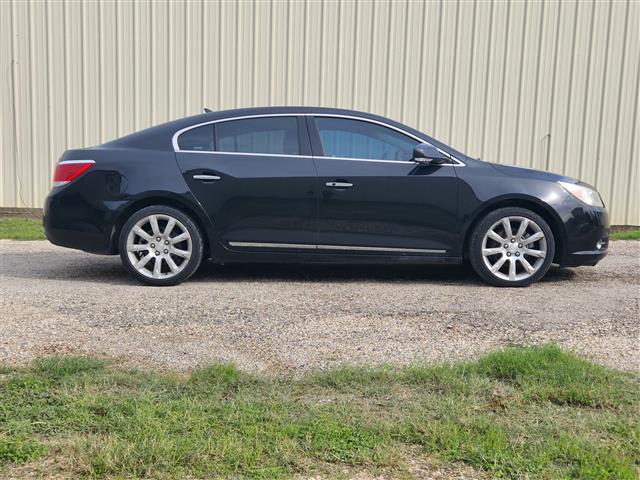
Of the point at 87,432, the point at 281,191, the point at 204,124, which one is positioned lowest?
the point at 87,432

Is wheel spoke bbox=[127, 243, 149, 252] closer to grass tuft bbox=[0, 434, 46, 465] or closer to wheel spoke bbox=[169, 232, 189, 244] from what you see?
wheel spoke bbox=[169, 232, 189, 244]

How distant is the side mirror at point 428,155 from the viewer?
5461mm

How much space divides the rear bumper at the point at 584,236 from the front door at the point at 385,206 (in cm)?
98

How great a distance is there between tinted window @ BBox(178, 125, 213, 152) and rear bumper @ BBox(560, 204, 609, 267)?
317 cm

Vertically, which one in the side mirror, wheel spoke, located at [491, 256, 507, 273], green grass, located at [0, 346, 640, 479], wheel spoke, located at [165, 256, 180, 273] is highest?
the side mirror

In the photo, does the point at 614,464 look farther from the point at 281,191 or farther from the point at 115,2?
the point at 115,2

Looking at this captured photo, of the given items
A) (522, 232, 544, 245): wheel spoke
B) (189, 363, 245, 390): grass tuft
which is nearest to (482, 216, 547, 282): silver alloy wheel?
(522, 232, 544, 245): wheel spoke

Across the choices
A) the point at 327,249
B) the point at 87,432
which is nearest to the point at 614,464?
the point at 87,432

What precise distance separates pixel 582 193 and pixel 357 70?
5.65 m

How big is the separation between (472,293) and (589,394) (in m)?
2.31

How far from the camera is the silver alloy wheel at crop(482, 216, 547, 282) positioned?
217 inches

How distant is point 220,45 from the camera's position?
1052 cm

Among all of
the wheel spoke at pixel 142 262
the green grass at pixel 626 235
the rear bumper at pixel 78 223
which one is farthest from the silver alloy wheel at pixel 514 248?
the green grass at pixel 626 235

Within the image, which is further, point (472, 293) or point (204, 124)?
point (204, 124)
